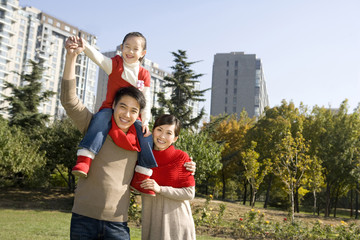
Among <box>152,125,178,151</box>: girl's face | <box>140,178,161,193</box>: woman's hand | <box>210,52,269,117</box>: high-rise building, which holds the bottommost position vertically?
<box>140,178,161,193</box>: woman's hand

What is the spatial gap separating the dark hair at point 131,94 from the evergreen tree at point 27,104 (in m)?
23.7

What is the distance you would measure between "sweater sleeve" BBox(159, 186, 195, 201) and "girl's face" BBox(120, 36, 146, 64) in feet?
3.79

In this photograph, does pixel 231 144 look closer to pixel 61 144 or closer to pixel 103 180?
pixel 61 144

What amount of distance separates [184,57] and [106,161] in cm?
2579

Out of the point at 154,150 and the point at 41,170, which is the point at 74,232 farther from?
the point at 41,170

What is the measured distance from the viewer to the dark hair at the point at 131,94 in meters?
2.67

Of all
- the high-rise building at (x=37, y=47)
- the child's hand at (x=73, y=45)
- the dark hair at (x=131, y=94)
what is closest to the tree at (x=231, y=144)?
the dark hair at (x=131, y=94)

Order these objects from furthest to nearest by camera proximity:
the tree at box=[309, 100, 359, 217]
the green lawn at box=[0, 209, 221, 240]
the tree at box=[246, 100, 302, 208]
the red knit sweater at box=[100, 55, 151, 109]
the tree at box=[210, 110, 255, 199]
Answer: the tree at box=[210, 110, 255, 199]
the tree at box=[246, 100, 302, 208]
the tree at box=[309, 100, 359, 217]
the green lawn at box=[0, 209, 221, 240]
the red knit sweater at box=[100, 55, 151, 109]

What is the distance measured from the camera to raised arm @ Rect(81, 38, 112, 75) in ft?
8.40

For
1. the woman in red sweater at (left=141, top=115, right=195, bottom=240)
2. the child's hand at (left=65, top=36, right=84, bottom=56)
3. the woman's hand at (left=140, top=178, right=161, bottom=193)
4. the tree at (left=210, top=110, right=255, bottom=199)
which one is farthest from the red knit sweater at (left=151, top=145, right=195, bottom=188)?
the tree at (left=210, top=110, right=255, bottom=199)

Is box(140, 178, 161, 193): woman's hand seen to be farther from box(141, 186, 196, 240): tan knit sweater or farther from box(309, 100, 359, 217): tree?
box(309, 100, 359, 217): tree

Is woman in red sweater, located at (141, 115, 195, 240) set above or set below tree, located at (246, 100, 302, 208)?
below

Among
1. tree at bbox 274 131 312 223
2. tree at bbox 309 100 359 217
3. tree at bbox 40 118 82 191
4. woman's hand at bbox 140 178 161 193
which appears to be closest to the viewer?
woman's hand at bbox 140 178 161 193

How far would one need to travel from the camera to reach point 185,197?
274cm
